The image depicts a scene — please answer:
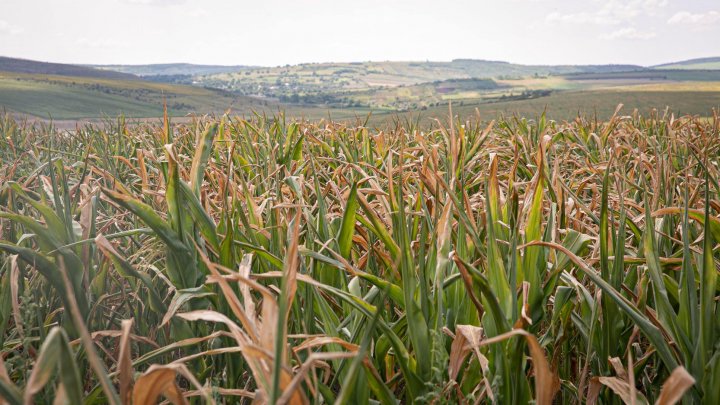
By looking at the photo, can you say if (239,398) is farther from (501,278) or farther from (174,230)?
(501,278)

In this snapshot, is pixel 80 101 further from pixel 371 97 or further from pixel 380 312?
pixel 380 312

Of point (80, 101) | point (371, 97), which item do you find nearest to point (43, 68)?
point (80, 101)

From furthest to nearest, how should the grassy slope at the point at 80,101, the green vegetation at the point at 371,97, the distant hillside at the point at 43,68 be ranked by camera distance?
the distant hillside at the point at 43,68 < the grassy slope at the point at 80,101 < the green vegetation at the point at 371,97

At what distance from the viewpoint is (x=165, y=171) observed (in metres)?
2.10

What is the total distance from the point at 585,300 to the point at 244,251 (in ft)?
3.37

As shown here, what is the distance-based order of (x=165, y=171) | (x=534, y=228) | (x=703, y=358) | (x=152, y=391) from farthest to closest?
(x=165, y=171), (x=534, y=228), (x=703, y=358), (x=152, y=391)

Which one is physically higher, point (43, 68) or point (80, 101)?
point (43, 68)

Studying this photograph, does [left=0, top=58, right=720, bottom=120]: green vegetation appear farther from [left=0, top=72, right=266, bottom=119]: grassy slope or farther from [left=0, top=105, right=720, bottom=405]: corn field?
[left=0, top=105, right=720, bottom=405]: corn field

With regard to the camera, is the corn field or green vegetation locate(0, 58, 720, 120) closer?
the corn field

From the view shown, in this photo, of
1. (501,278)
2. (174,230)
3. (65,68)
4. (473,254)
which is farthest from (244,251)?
(65,68)

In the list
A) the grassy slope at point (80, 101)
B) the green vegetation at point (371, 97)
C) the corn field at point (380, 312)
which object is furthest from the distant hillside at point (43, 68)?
the corn field at point (380, 312)

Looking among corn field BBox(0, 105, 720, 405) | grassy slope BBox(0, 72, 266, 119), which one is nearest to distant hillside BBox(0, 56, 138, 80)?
grassy slope BBox(0, 72, 266, 119)

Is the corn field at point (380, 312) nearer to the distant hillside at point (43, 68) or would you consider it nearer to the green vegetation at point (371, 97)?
the green vegetation at point (371, 97)

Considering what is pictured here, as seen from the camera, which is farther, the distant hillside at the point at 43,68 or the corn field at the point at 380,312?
the distant hillside at the point at 43,68
